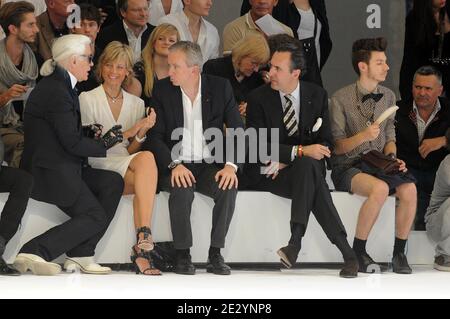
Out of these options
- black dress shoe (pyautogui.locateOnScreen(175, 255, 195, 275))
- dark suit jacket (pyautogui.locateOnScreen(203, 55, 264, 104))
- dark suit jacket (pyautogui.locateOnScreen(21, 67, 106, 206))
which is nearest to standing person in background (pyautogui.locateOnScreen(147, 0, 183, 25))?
dark suit jacket (pyautogui.locateOnScreen(203, 55, 264, 104))

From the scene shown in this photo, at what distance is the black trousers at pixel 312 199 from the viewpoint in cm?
784

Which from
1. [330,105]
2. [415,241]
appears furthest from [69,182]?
[415,241]

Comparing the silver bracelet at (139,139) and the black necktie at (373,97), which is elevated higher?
the black necktie at (373,97)

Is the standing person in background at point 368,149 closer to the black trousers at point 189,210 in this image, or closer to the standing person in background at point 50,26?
the black trousers at point 189,210

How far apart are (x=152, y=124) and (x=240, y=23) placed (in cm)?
126

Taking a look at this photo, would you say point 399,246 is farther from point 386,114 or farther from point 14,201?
point 14,201

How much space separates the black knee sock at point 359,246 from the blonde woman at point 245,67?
48.1 inches

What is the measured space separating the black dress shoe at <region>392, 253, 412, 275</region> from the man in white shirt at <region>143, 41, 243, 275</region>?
1130 mm

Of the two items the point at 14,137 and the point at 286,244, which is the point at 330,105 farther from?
the point at 14,137

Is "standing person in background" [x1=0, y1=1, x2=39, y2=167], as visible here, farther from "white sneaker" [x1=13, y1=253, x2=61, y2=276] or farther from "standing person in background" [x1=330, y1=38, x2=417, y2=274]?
"standing person in background" [x1=330, y1=38, x2=417, y2=274]

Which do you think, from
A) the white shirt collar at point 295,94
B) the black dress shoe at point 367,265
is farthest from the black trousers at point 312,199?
the white shirt collar at point 295,94

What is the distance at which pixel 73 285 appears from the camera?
7285mm

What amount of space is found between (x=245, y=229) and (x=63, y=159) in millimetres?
1304
